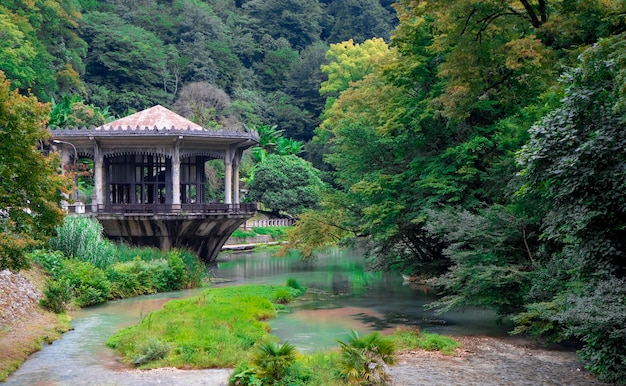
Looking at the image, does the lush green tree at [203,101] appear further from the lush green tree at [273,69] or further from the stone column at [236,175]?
the stone column at [236,175]

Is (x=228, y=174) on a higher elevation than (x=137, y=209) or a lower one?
higher

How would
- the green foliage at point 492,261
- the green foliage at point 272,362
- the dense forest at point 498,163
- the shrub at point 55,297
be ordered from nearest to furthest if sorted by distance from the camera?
1. the green foliage at point 272,362
2. the dense forest at point 498,163
3. the green foliage at point 492,261
4. the shrub at point 55,297

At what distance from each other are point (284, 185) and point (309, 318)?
35.8m

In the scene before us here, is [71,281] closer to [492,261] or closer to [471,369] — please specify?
[492,261]

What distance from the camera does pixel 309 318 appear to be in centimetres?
2098

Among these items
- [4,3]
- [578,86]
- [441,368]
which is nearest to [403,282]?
[441,368]

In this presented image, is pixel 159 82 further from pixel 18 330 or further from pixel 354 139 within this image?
pixel 18 330

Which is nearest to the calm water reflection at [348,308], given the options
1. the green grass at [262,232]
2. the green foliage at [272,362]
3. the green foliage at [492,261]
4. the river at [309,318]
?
the river at [309,318]

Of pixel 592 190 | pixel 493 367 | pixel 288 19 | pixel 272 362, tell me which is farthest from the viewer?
pixel 288 19

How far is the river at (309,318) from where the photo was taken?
14344 mm

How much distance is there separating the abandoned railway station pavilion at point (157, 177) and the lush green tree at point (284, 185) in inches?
677

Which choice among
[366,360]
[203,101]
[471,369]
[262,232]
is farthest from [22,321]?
[203,101]

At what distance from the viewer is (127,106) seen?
6731cm

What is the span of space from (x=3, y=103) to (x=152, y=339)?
20.3 feet
